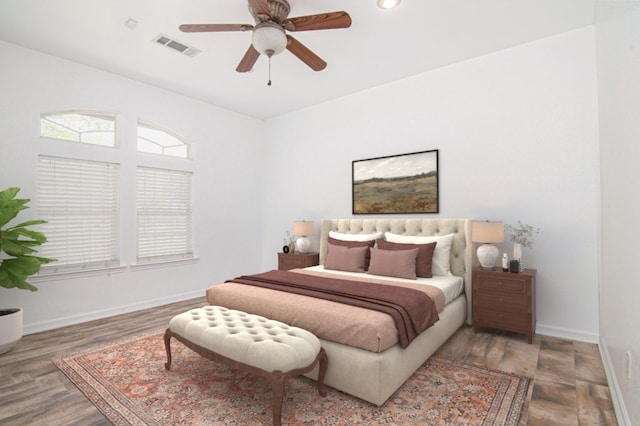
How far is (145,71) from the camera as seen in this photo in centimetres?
411

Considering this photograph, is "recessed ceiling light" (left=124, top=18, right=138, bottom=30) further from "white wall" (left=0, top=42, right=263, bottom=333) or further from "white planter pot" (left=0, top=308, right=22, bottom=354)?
"white planter pot" (left=0, top=308, right=22, bottom=354)

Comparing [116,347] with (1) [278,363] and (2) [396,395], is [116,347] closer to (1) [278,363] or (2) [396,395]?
(1) [278,363]

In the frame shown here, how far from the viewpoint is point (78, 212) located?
156 inches

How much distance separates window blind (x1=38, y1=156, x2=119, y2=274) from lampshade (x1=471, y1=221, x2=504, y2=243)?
14.4 feet

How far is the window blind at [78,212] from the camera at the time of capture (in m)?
3.73

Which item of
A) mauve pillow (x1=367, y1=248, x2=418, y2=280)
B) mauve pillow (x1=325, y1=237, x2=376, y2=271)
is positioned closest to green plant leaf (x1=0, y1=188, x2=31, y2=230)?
mauve pillow (x1=325, y1=237, x2=376, y2=271)

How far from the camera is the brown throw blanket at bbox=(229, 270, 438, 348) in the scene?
7.64ft

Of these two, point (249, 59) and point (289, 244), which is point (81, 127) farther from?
point (289, 244)

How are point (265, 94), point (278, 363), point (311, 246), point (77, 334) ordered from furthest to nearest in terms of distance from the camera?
point (311, 246), point (265, 94), point (77, 334), point (278, 363)

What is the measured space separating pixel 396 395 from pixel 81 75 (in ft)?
15.8

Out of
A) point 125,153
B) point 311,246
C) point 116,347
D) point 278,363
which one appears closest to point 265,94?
point 125,153

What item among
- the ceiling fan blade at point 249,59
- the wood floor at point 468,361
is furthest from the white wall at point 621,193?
the ceiling fan blade at point 249,59

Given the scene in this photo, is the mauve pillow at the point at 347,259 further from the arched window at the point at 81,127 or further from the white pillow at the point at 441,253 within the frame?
the arched window at the point at 81,127

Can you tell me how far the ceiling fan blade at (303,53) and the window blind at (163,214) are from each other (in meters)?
2.92
